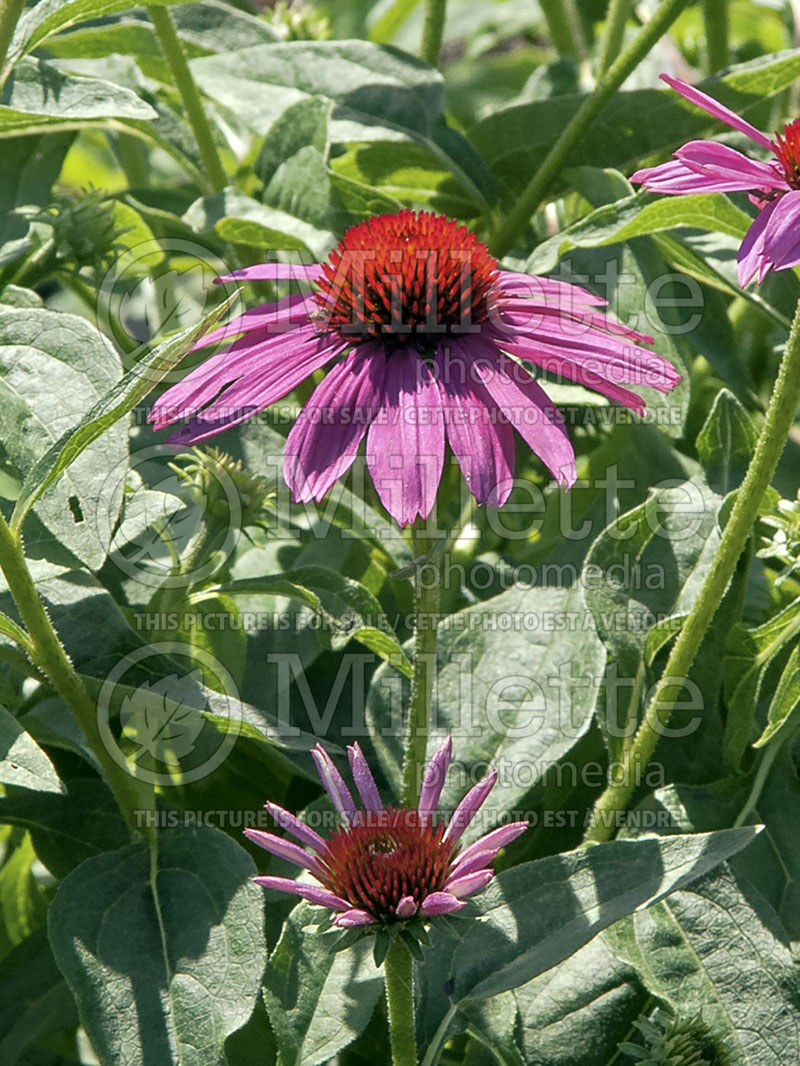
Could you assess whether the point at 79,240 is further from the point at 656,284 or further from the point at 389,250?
the point at 656,284

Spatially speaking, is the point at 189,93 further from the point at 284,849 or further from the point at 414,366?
the point at 284,849

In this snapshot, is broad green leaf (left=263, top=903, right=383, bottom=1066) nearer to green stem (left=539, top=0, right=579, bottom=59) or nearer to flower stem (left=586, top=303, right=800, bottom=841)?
flower stem (left=586, top=303, right=800, bottom=841)

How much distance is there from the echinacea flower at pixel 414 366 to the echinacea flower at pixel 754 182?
100 mm

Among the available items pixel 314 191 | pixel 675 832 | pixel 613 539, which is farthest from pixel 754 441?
pixel 314 191

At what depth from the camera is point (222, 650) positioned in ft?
2.98

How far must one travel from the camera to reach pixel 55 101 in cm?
99

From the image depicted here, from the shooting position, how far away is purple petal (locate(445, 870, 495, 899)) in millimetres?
645

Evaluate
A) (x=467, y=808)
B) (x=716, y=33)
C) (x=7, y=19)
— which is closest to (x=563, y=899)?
(x=467, y=808)

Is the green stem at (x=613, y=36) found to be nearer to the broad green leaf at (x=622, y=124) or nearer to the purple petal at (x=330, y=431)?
the broad green leaf at (x=622, y=124)

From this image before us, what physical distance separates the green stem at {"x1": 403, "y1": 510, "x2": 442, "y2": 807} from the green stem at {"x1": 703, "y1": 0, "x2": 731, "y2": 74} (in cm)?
84

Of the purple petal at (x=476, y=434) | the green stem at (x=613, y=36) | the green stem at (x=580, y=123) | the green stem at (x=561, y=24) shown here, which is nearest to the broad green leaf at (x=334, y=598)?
the purple petal at (x=476, y=434)

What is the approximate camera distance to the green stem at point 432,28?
4.08ft

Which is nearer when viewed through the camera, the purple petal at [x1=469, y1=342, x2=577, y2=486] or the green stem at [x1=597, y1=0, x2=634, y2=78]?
the purple petal at [x1=469, y1=342, x2=577, y2=486]

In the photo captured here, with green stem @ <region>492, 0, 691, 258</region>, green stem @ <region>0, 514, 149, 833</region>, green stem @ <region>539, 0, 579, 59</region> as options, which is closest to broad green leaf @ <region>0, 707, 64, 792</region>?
green stem @ <region>0, 514, 149, 833</region>
